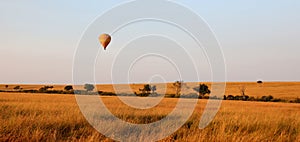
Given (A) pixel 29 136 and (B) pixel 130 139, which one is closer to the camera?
(A) pixel 29 136

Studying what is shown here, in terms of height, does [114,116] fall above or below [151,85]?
below

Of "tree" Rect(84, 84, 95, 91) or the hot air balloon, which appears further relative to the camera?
"tree" Rect(84, 84, 95, 91)

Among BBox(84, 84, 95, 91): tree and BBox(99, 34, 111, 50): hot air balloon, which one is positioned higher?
BBox(84, 84, 95, 91): tree

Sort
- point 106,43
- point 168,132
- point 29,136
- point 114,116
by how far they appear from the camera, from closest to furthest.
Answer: point 29,136 → point 168,132 → point 114,116 → point 106,43

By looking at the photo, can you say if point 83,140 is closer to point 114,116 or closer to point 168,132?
point 168,132

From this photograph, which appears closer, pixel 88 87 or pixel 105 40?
pixel 105 40

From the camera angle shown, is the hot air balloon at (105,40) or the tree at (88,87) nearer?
the hot air balloon at (105,40)

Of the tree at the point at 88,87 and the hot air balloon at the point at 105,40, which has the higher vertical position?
the tree at the point at 88,87

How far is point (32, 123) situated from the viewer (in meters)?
8.09

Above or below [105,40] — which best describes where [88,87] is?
above

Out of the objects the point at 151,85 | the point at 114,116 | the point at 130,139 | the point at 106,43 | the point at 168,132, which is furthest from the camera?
the point at 151,85

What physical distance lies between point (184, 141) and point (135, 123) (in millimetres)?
3023

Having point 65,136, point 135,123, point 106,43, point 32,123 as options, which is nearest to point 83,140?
point 65,136

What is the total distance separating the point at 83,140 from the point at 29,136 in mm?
1098
